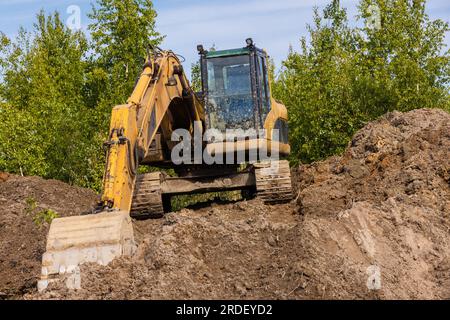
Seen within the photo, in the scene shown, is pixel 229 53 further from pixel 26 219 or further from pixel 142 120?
pixel 26 219

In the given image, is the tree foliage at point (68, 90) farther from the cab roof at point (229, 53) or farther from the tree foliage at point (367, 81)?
the cab roof at point (229, 53)

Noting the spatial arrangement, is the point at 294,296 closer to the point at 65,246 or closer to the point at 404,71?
the point at 65,246

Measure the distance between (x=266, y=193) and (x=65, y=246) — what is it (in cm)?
543

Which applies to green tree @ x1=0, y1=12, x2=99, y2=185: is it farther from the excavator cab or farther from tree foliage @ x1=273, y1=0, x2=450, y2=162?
the excavator cab

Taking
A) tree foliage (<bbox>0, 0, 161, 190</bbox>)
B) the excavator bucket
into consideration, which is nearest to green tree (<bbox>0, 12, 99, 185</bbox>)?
tree foliage (<bbox>0, 0, 161, 190</bbox>)

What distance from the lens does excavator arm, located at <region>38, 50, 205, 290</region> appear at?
27.0ft

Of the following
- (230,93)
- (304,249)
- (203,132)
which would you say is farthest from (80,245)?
(203,132)

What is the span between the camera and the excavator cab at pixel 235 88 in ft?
41.7

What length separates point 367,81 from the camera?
2544cm

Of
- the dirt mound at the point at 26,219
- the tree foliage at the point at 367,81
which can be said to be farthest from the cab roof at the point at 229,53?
the tree foliage at the point at 367,81

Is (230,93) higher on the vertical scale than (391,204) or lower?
higher

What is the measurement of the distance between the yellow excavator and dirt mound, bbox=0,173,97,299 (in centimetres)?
144

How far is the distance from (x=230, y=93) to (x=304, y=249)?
5175 millimetres

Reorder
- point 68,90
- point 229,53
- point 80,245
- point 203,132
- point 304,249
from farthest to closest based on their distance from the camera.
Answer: point 68,90 → point 203,132 → point 229,53 → point 80,245 → point 304,249
